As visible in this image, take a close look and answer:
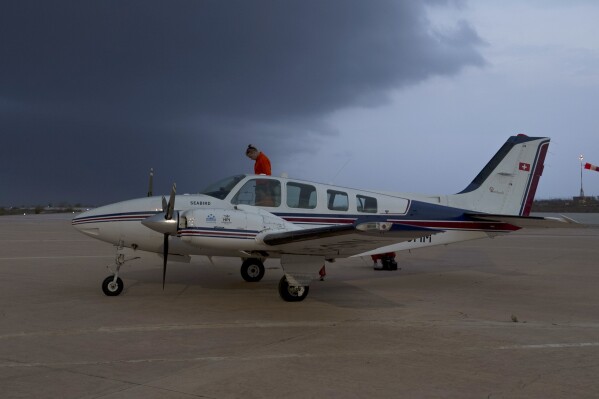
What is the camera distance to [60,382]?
17.4 feet

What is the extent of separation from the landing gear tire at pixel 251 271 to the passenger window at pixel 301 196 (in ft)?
7.39

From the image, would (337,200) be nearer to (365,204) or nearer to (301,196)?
(365,204)

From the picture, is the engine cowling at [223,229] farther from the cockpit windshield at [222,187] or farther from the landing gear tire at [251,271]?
the landing gear tire at [251,271]

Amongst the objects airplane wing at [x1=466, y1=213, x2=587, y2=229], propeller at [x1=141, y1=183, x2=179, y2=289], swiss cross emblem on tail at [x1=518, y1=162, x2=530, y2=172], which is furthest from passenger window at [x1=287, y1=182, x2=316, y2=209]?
Answer: swiss cross emblem on tail at [x1=518, y1=162, x2=530, y2=172]

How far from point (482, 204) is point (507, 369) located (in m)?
8.52

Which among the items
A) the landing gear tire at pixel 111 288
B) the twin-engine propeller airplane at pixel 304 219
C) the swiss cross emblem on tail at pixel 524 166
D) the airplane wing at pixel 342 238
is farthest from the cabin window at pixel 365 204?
the landing gear tire at pixel 111 288

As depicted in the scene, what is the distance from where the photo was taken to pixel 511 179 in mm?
14305

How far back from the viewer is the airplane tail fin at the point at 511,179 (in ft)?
46.2

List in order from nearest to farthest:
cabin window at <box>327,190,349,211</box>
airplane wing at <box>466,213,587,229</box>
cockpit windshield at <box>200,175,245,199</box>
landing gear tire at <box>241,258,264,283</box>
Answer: cockpit windshield at <box>200,175,245,199</box>, cabin window at <box>327,190,349,211</box>, airplane wing at <box>466,213,587,229</box>, landing gear tire at <box>241,258,264,283</box>

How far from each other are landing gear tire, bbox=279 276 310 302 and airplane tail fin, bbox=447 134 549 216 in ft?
18.7

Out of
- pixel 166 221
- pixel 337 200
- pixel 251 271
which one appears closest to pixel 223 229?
pixel 166 221

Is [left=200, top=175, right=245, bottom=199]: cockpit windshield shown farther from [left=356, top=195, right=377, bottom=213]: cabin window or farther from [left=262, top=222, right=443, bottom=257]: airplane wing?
[left=356, top=195, right=377, bottom=213]: cabin window

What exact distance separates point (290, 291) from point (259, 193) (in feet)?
7.09

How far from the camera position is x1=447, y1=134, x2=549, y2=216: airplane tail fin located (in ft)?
46.2
